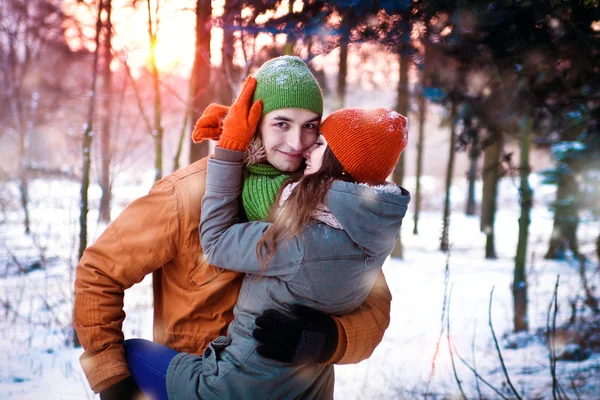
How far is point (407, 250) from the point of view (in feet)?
43.2

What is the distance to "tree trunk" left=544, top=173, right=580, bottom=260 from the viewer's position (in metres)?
6.75

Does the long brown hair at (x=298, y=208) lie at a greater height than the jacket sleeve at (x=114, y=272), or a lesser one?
greater

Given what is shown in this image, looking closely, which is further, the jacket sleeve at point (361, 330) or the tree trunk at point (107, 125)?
the tree trunk at point (107, 125)

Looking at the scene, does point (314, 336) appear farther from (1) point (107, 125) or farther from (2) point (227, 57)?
(1) point (107, 125)

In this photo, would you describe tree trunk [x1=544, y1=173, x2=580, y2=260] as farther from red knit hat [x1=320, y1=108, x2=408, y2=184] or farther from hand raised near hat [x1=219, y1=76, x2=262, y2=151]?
hand raised near hat [x1=219, y1=76, x2=262, y2=151]

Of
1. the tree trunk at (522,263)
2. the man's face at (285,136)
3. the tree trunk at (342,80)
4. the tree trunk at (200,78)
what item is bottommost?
the tree trunk at (522,263)

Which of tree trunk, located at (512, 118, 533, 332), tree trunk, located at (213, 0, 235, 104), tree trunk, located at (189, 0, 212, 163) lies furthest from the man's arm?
tree trunk, located at (512, 118, 533, 332)

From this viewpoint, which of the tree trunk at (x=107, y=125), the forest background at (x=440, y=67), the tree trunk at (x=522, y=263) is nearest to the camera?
the forest background at (x=440, y=67)

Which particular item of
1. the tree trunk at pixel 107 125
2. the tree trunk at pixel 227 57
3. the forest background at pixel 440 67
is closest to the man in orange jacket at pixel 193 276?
the forest background at pixel 440 67

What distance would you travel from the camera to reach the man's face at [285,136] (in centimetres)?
228

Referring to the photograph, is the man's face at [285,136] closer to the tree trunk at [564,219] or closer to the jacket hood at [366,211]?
the jacket hood at [366,211]

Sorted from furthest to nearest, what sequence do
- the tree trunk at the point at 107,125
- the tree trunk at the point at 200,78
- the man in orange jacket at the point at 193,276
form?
the tree trunk at the point at 107,125 < the tree trunk at the point at 200,78 < the man in orange jacket at the point at 193,276

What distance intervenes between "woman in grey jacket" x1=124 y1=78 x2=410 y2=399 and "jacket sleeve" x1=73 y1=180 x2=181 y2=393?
154mm

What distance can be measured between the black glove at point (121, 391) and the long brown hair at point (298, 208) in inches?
32.5
